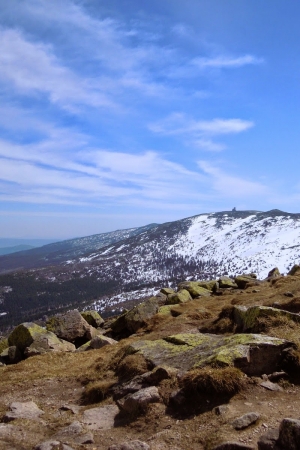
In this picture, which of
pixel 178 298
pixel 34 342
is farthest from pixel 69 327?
pixel 178 298

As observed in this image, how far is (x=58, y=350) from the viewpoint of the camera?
23531 mm

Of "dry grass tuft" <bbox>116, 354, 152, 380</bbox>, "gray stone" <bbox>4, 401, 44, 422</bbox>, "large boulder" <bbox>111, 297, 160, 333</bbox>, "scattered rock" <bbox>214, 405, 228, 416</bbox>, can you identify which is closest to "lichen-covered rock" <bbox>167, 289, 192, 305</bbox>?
"large boulder" <bbox>111, 297, 160, 333</bbox>

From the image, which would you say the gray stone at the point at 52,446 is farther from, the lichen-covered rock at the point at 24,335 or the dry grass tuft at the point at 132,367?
the lichen-covered rock at the point at 24,335

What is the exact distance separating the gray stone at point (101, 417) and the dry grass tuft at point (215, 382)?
268 centimetres

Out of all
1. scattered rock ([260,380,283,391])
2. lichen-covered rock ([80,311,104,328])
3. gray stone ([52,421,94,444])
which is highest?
scattered rock ([260,380,283,391])

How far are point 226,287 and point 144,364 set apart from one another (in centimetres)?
2638

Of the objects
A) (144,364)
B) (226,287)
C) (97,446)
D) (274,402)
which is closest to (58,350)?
(144,364)

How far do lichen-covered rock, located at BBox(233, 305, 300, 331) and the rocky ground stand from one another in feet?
0.16

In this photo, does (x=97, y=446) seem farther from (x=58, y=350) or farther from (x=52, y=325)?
(x=52, y=325)

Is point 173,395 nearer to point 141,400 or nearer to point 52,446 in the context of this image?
point 141,400

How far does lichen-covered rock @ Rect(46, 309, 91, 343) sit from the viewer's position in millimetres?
27672

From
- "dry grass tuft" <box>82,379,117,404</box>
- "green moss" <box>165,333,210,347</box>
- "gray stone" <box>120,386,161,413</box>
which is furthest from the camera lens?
"green moss" <box>165,333,210,347</box>

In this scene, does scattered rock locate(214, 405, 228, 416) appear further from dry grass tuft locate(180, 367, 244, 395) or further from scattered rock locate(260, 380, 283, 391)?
scattered rock locate(260, 380, 283, 391)

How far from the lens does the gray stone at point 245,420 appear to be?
886 centimetres
